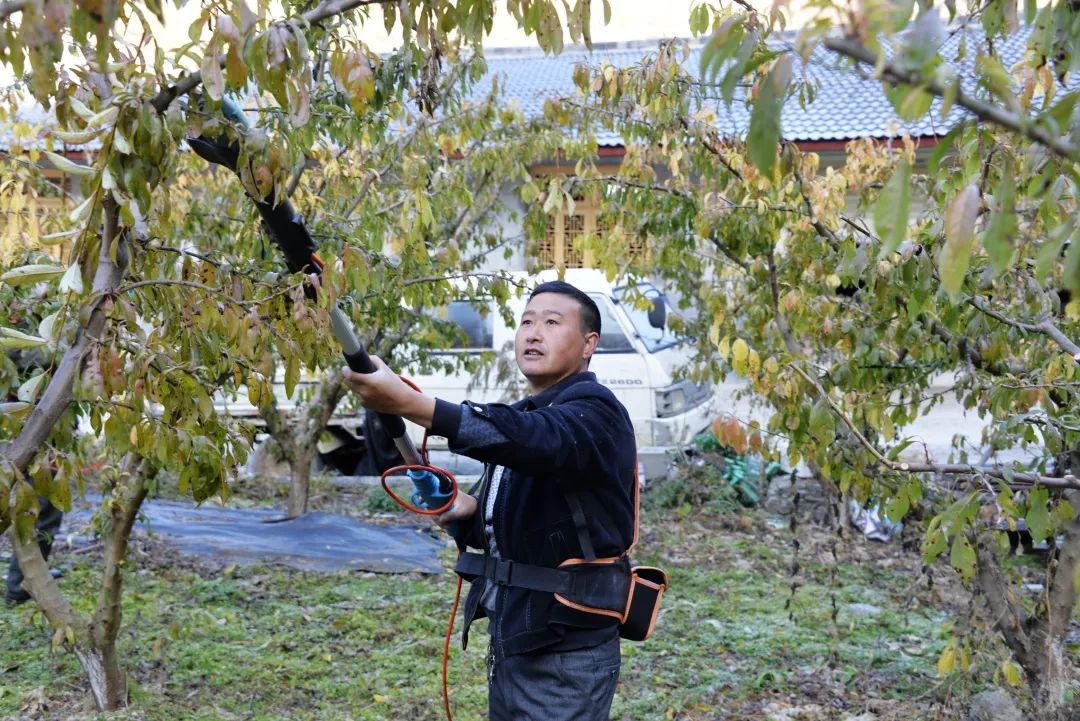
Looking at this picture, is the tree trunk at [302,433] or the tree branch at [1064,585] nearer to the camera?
the tree branch at [1064,585]

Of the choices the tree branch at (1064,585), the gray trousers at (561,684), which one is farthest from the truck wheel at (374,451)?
the gray trousers at (561,684)

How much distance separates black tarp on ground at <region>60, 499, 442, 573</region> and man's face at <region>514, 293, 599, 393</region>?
4648mm

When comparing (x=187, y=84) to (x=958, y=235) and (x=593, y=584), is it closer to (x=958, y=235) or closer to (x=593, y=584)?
(x=593, y=584)

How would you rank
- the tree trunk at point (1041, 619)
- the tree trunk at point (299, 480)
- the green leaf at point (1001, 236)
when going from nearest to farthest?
the green leaf at point (1001, 236) → the tree trunk at point (1041, 619) → the tree trunk at point (299, 480)

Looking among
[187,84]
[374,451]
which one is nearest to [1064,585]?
[187,84]

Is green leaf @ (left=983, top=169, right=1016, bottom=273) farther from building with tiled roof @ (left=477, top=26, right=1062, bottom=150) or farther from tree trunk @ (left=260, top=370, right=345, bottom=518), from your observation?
building with tiled roof @ (left=477, top=26, right=1062, bottom=150)

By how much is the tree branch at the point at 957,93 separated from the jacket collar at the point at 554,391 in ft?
5.58

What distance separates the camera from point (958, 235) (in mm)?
1274

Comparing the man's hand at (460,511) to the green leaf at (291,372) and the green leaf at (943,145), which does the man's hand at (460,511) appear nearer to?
the green leaf at (291,372)

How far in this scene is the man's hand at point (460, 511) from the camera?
3.14 meters

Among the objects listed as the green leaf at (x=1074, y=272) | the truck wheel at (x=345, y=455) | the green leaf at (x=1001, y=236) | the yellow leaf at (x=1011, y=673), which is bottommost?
the truck wheel at (x=345, y=455)

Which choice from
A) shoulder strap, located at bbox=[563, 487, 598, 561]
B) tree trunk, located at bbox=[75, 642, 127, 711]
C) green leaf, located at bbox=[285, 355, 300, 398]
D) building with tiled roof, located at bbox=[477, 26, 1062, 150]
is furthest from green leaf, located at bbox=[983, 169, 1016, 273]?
building with tiled roof, located at bbox=[477, 26, 1062, 150]

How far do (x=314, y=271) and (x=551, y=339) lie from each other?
684mm

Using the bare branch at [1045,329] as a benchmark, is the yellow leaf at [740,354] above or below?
below
